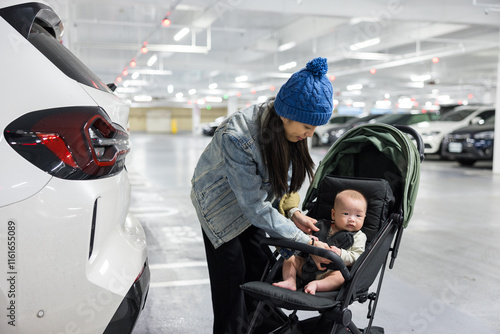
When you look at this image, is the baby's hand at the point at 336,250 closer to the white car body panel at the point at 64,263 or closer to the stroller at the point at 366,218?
the stroller at the point at 366,218

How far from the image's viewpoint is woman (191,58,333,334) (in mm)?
1797

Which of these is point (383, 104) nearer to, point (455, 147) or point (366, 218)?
point (455, 147)

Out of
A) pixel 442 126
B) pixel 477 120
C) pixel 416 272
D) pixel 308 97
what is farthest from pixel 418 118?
pixel 308 97

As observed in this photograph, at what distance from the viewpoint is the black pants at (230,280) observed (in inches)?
81.7

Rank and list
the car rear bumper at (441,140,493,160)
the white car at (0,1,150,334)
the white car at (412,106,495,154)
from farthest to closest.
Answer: the white car at (412,106,495,154) → the car rear bumper at (441,140,493,160) → the white car at (0,1,150,334)

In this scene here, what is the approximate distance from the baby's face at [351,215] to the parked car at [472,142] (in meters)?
9.83

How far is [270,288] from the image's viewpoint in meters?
1.89

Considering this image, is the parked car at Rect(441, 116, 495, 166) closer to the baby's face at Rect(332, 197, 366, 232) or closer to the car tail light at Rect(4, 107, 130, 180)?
the baby's face at Rect(332, 197, 366, 232)

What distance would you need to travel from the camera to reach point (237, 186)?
6.06ft

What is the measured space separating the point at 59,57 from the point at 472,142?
35.9 feet

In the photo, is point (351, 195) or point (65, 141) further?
point (351, 195)

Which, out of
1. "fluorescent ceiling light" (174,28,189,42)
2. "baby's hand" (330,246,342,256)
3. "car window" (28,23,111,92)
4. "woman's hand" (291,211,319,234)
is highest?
"fluorescent ceiling light" (174,28,189,42)

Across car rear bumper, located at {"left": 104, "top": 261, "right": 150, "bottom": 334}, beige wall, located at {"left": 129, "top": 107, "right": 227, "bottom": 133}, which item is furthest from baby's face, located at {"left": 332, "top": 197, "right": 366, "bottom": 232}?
beige wall, located at {"left": 129, "top": 107, "right": 227, "bottom": 133}

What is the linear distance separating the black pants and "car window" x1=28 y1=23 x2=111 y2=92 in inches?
33.2
